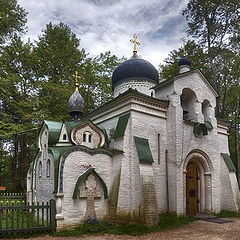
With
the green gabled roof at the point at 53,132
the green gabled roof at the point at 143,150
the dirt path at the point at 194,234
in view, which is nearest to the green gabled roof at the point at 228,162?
the dirt path at the point at 194,234

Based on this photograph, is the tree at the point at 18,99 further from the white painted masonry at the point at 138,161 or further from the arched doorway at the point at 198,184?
the arched doorway at the point at 198,184

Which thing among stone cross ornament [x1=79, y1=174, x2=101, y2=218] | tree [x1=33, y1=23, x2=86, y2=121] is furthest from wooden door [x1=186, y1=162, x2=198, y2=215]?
tree [x1=33, y1=23, x2=86, y2=121]

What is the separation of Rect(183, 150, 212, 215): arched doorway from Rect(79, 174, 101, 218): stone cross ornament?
479 centimetres

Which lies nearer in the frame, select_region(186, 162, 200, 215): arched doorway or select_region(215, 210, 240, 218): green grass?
select_region(186, 162, 200, 215): arched doorway

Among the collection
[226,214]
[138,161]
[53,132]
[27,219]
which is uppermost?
[53,132]

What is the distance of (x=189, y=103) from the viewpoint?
44.8ft

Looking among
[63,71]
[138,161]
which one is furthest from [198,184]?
[63,71]

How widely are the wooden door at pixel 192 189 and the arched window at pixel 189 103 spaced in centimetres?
248

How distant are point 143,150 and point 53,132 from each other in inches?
157

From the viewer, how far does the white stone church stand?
9.78m

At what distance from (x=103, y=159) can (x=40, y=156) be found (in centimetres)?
328

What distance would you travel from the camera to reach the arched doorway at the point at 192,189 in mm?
12469

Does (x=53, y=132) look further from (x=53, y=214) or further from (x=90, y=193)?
(x=53, y=214)

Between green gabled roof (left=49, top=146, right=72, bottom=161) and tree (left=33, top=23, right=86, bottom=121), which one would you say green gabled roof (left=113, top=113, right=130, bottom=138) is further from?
tree (left=33, top=23, right=86, bottom=121)
